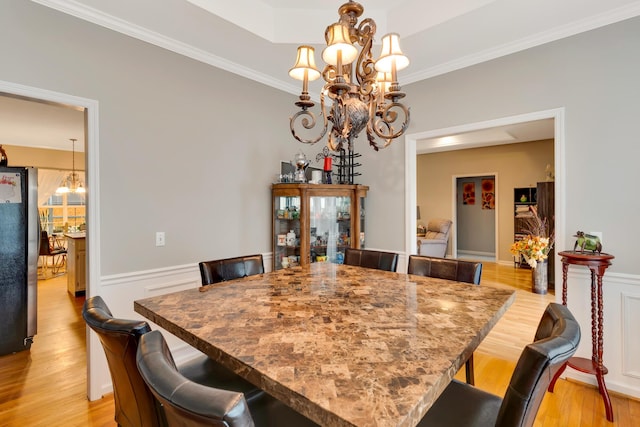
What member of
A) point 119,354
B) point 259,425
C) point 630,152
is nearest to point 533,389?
point 259,425

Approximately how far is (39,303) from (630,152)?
6.68 meters

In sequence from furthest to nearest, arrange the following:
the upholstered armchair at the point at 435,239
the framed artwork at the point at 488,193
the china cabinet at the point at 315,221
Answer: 1. the framed artwork at the point at 488,193
2. the upholstered armchair at the point at 435,239
3. the china cabinet at the point at 315,221

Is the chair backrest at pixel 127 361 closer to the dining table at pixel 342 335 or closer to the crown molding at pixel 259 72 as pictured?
the dining table at pixel 342 335

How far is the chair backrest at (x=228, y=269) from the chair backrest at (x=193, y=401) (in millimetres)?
1256

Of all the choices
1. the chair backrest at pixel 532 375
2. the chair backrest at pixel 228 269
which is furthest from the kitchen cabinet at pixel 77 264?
the chair backrest at pixel 532 375

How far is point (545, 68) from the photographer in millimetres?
2559

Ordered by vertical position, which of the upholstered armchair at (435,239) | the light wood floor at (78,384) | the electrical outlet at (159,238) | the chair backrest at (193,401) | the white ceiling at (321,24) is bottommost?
the light wood floor at (78,384)

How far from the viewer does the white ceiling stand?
2.18 meters

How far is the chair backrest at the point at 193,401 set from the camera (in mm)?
571

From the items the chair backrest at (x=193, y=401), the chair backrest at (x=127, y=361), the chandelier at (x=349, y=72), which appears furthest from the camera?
the chandelier at (x=349, y=72)

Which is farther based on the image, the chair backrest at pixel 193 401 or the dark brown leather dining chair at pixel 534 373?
the dark brown leather dining chair at pixel 534 373

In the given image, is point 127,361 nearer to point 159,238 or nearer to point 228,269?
point 228,269

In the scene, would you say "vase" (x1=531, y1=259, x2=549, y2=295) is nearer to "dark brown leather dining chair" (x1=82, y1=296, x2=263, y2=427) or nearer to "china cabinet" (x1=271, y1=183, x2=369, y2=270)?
"china cabinet" (x1=271, y1=183, x2=369, y2=270)

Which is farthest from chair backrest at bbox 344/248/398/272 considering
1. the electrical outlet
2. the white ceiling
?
the white ceiling
